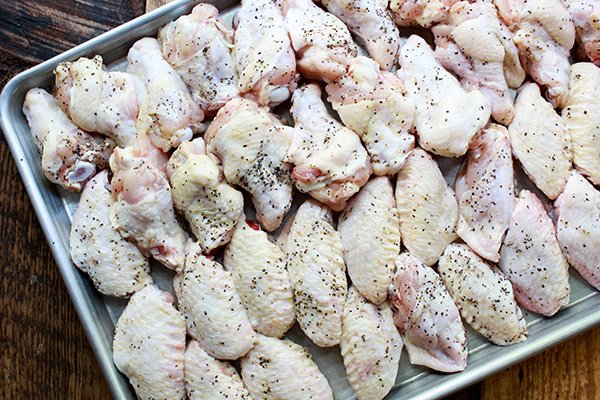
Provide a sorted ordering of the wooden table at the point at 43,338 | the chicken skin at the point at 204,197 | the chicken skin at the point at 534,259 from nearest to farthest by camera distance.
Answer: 1. the chicken skin at the point at 204,197
2. the chicken skin at the point at 534,259
3. the wooden table at the point at 43,338

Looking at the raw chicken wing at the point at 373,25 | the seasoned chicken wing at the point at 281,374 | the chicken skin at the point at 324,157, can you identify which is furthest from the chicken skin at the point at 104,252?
the raw chicken wing at the point at 373,25

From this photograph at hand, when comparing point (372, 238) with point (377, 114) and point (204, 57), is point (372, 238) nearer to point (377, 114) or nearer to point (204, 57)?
point (377, 114)

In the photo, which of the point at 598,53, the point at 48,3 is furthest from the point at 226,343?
the point at 598,53

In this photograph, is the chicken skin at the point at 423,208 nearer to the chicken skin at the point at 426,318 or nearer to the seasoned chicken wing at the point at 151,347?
the chicken skin at the point at 426,318

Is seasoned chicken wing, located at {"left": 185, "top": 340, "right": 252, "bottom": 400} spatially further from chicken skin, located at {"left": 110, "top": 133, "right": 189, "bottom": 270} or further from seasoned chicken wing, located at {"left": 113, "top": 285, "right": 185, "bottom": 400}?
chicken skin, located at {"left": 110, "top": 133, "right": 189, "bottom": 270}

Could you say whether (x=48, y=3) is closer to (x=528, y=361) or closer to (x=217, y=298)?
(x=217, y=298)

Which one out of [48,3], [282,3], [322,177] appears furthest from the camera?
[48,3]

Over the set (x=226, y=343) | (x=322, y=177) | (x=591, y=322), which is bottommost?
(x=591, y=322)
